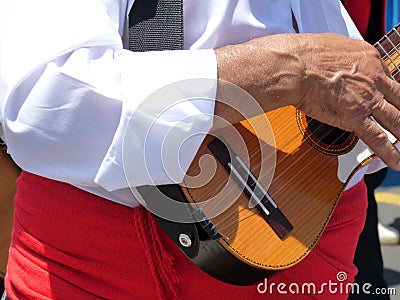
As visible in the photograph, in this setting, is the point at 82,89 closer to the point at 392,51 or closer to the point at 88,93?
the point at 88,93

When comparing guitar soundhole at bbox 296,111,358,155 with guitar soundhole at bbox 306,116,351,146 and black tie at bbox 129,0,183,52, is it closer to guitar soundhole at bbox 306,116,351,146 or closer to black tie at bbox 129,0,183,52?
guitar soundhole at bbox 306,116,351,146

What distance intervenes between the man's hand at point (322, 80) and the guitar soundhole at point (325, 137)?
13cm

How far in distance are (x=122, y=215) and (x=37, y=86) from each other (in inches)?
12.7

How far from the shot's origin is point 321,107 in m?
1.33

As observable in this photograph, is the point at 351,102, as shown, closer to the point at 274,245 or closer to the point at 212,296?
the point at 274,245

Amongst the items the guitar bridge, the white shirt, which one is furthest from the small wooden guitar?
the white shirt

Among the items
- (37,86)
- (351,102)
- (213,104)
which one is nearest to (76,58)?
(37,86)

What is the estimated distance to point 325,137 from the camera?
1.54 meters

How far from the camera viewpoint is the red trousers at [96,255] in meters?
1.41

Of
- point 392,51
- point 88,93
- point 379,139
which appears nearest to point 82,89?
point 88,93

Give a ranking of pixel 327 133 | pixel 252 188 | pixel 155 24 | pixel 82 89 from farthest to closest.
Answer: pixel 327 133
pixel 252 188
pixel 155 24
pixel 82 89

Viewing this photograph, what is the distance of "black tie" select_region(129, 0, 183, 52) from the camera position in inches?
51.6

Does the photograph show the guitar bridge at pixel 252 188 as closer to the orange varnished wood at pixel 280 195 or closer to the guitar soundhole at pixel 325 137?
the orange varnished wood at pixel 280 195

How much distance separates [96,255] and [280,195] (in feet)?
1.17
